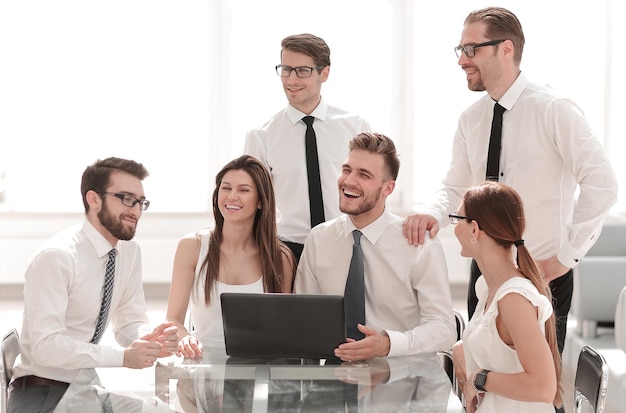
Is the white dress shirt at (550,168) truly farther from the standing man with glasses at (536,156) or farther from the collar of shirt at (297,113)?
the collar of shirt at (297,113)

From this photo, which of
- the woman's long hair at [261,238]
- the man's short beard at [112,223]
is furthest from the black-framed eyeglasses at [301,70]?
the man's short beard at [112,223]

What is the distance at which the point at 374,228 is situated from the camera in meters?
3.18

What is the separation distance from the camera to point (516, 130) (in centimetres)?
334

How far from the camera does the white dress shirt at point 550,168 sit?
3.16 m

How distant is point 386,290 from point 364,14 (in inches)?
204

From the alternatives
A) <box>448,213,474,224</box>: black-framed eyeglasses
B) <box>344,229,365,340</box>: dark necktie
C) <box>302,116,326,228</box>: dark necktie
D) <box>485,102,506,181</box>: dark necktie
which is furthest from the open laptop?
<box>302,116,326,228</box>: dark necktie

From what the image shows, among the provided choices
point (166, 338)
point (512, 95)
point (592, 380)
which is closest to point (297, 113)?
point (512, 95)

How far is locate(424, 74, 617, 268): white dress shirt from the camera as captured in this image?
124 inches

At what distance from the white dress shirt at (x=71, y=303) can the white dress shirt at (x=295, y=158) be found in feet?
2.89

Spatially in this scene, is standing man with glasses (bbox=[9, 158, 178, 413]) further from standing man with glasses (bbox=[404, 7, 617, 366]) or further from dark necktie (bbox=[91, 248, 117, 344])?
standing man with glasses (bbox=[404, 7, 617, 366])

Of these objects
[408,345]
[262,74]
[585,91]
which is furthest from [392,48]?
[408,345]

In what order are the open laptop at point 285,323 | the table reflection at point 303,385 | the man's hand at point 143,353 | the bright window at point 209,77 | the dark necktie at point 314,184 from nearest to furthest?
the table reflection at point 303,385
the open laptop at point 285,323
the man's hand at point 143,353
the dark necktie at point 314,184
the bright window at point 209,77

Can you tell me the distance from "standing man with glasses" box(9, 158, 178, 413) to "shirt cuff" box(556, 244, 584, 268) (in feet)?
4.39

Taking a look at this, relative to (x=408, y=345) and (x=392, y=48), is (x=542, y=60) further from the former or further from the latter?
(x=408, y=345)
